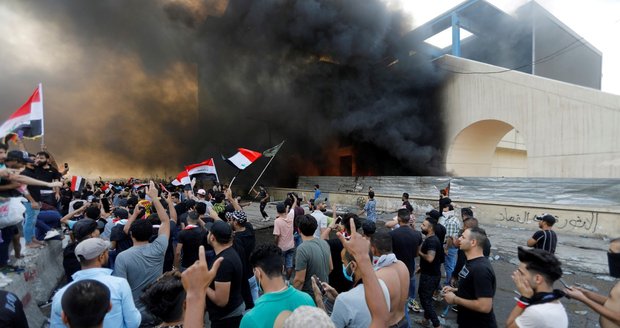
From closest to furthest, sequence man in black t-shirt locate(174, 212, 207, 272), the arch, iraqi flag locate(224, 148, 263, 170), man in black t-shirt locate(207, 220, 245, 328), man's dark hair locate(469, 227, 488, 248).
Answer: man in black t-shirt locate(207, 220, 245, 328), man's dark hair locate(469, 227, 488, 248), man in black t-shirt locate(174, 212, 207, 272), iraqi flag locate(224, 148, 263, 170), the arch

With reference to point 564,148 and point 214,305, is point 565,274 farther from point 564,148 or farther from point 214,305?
point 564,148

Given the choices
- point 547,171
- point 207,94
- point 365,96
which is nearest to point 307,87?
point 365,96

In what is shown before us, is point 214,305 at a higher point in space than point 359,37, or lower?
lower

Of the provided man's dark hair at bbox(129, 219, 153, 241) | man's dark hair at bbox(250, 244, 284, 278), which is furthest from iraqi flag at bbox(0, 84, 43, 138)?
man's dark hair at bbox(250, 244, 284, 278)

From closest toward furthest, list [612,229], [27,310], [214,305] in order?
[214,305]
[27,310]
[612,229]

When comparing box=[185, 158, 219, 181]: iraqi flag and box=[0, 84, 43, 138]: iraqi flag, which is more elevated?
box=[0, 84, 43, 138]: iraqi flag

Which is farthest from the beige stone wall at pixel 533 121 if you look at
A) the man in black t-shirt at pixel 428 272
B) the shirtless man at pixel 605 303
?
the shirtless man at pixel 605 303

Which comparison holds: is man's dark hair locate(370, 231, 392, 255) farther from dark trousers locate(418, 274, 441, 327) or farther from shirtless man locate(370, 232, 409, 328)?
dark trousers locate(418, 274, 441, 327)

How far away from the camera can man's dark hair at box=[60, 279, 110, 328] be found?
1409 mm

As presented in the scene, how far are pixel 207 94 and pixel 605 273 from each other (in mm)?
24547

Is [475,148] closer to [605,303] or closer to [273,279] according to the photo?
[605,303]

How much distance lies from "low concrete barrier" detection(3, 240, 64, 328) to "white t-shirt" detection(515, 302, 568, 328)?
4.64 meters

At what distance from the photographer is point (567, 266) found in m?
6.60

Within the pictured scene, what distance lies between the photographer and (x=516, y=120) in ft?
50.5
